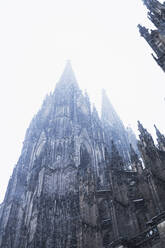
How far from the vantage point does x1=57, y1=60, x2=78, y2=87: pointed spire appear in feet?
130

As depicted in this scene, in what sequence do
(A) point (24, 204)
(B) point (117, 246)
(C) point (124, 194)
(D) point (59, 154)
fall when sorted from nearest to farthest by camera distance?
(B) point (117, 246) < (C) point (124, 194) < (A) point (24, 204) < (D) point (59, 154)

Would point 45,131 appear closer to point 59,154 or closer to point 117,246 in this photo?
point 59,154

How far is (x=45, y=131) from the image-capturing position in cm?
2872

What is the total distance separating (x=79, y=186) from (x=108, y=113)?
2908 centimetres

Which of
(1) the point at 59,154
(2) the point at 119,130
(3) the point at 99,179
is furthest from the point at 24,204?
(2) the point at 119,130

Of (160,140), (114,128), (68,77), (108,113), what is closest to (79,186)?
(160,140)

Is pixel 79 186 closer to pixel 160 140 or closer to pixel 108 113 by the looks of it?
pixel 160 140

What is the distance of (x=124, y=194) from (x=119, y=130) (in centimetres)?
2594

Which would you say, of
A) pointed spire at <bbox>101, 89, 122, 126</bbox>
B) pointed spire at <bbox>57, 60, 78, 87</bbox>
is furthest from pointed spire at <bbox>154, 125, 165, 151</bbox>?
pointed spire at <bbox>57, 60, 78, 87</bbox>

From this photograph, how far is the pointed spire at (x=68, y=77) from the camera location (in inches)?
1558

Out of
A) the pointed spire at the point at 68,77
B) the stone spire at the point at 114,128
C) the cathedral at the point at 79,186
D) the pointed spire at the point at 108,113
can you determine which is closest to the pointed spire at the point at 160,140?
the cathedral at the point at 79,186

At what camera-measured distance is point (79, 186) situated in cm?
1639

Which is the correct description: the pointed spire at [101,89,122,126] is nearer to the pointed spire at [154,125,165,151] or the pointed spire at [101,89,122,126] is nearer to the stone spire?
the stone spire

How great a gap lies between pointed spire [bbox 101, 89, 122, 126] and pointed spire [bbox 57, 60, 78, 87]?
7.62 m
